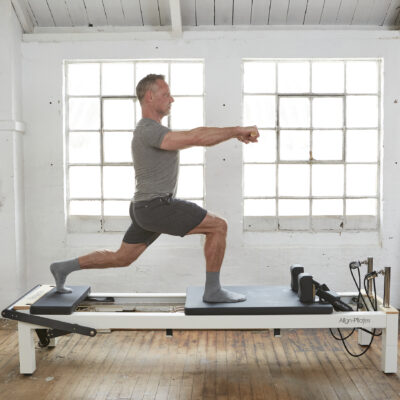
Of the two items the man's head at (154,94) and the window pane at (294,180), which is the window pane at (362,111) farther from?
the man's head at (154,94)

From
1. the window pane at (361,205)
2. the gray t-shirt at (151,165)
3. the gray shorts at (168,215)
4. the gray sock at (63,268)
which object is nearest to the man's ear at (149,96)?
the gray t-shirt at (151,165)

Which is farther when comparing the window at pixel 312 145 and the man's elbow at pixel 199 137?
the window at pixel 312 145

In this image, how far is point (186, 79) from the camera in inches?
186

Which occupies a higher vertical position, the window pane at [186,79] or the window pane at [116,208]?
the window pane at [186,79]

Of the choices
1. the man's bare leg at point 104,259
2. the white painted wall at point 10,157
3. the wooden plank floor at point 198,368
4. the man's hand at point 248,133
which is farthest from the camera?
the white painted wall at point 10,157

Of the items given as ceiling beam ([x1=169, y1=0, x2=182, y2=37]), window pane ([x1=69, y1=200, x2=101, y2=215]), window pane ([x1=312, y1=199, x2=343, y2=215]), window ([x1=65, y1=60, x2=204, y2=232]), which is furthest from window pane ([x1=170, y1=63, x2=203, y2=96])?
window pane ([x1=312, y1=199, x2=343, y2=215])

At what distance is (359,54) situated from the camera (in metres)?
4.56

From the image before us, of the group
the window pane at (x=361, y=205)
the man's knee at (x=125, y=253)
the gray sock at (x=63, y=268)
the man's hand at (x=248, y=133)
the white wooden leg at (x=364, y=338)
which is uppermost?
the man's hand at (x=248, y=133)

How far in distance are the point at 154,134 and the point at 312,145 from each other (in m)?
2.11

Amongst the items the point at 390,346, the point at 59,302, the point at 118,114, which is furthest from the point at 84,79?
the point at 390,346

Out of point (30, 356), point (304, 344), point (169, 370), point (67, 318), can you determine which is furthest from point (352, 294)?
point (30, 356)

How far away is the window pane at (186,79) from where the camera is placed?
4703 mm

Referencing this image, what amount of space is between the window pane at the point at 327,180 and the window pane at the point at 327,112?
409 millimetres

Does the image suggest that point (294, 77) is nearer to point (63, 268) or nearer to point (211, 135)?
point (211, 135)
